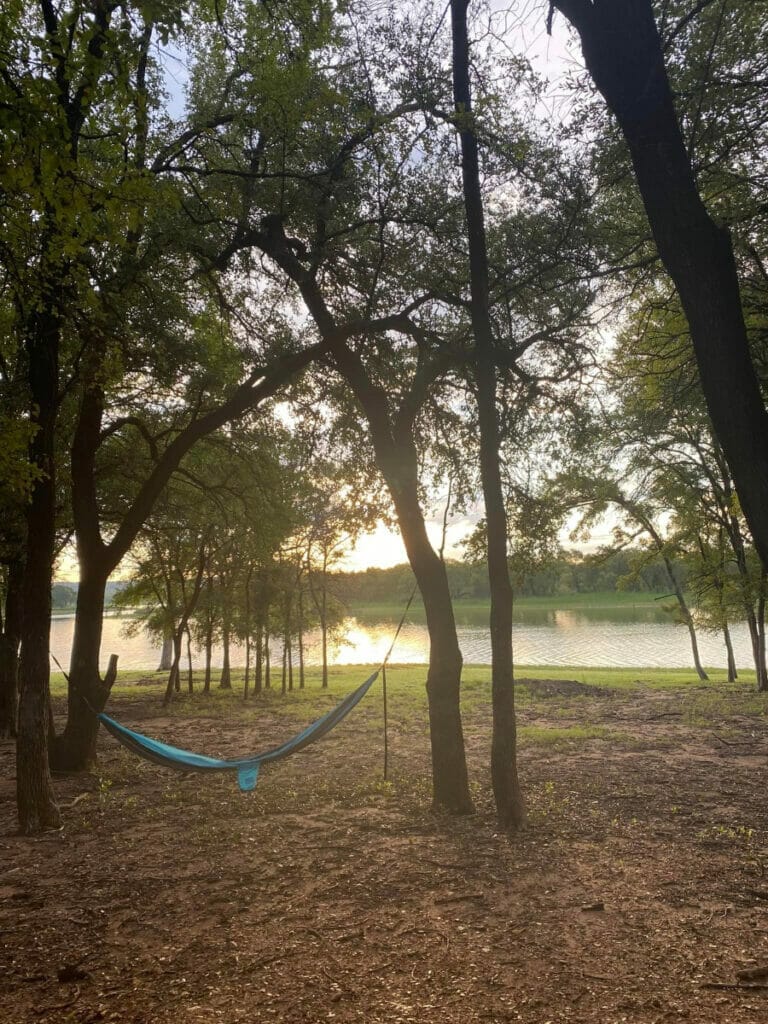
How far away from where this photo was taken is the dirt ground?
8.81ft

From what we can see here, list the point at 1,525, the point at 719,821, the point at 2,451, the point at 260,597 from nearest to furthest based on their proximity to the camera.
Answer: the point at 2,451 < the point at 719,821 < the point at 1,525 < the point at 260,597

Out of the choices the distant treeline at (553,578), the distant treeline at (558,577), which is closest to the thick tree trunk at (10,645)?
the distant treeline at (553,578)

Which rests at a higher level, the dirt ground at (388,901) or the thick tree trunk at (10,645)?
the thick tree trunk at (10,645)

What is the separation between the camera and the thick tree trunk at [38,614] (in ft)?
16.0

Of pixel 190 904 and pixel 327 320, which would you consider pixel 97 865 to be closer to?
pixel 190 904

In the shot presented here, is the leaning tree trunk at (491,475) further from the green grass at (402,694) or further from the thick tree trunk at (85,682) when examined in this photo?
the green grass at (402,694)

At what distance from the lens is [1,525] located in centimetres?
821

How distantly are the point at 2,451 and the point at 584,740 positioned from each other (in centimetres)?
749

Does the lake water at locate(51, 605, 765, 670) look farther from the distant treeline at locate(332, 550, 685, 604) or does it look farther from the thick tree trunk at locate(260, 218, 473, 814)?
the thick tree trunk at locate(260, 218, 473, 814)

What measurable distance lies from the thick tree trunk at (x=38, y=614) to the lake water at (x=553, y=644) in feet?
45.2

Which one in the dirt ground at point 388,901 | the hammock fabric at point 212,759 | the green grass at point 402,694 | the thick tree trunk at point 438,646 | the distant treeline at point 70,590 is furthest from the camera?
the distant treeline at point 70,590

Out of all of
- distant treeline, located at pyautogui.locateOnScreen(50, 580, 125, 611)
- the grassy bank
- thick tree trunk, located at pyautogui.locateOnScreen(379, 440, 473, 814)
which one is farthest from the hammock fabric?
the grassy bank

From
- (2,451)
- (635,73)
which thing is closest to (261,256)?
(2,451)

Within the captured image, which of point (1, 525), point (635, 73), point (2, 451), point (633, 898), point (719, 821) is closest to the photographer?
point (635, 73)
